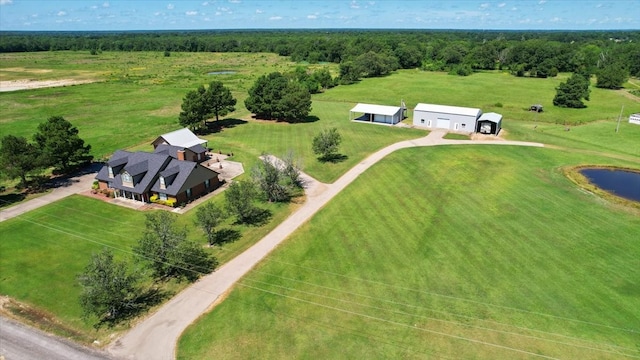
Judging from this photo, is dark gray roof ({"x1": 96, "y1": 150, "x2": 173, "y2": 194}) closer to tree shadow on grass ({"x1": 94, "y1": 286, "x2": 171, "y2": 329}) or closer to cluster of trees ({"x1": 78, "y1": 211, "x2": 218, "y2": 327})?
cluster of trees ({"x1": 78, "y1": 211, "x2": 218, "y2": 327})

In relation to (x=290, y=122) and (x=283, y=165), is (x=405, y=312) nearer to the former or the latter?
(x=283, y=165)

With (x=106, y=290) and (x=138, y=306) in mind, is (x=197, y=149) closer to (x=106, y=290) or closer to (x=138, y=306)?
(x=138, y=306)

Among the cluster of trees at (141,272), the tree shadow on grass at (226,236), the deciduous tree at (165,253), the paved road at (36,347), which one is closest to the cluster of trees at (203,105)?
the tree shadow on grass at (226,236)

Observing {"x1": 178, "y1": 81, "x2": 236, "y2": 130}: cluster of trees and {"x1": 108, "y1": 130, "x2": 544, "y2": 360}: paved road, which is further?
{"x1": 178, "y1": 81, "x2": 236, "y2": 130}: cluster of trees

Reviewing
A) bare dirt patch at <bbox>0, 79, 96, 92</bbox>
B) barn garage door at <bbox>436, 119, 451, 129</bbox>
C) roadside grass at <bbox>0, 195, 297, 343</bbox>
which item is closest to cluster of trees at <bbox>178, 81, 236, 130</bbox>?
roadside grass at <bbox>0, 195, 297, 343</bbox>

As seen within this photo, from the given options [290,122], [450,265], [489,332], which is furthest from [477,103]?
[489,332]

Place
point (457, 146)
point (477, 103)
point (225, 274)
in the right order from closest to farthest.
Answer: point (225, 274) → point (457, 146) → point (477, 103)

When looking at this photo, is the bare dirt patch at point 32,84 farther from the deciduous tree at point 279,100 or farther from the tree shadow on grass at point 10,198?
the tree shadow on grass at point 10,198
